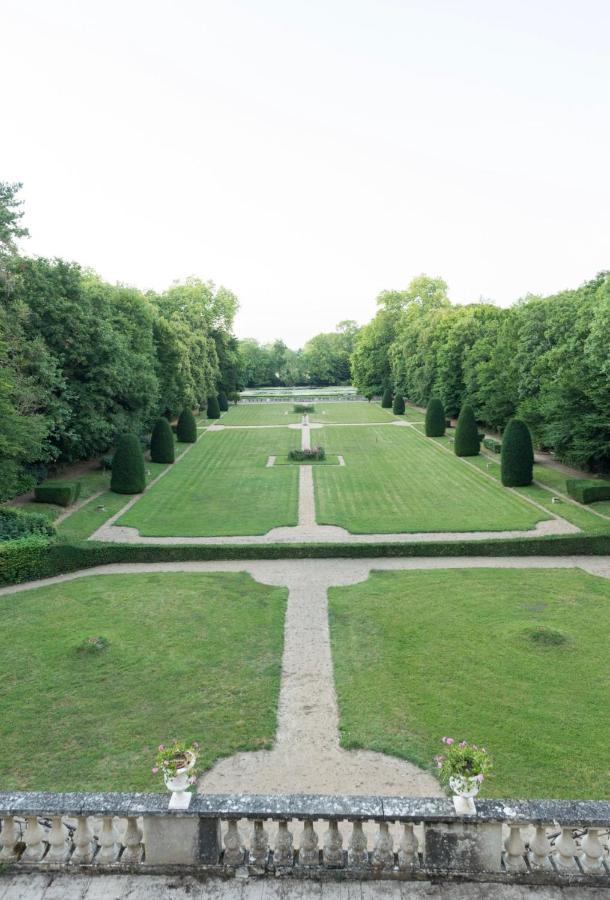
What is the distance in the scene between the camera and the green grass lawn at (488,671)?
35.1 feet

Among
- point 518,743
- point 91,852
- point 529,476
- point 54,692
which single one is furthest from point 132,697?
point 529,476

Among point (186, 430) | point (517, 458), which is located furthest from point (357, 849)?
point (186, 430)

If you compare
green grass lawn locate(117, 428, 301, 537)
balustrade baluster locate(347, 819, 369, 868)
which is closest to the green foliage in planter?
green grass lawn locate(117, 428, 301, 537)

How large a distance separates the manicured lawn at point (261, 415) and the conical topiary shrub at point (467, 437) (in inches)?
940

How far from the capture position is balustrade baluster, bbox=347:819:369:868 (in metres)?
6.16

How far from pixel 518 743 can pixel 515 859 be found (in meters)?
5.29

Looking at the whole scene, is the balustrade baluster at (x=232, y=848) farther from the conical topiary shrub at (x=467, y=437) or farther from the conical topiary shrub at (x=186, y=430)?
the conical topiary shrub at (x=186, y=430)

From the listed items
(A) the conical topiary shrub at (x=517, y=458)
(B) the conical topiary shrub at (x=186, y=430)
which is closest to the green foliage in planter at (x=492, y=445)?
(A) the conical topiary shrub at (x=517, y=458)

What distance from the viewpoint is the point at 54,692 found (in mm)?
13133

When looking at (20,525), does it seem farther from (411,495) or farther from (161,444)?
(161,444)

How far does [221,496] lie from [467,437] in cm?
1963

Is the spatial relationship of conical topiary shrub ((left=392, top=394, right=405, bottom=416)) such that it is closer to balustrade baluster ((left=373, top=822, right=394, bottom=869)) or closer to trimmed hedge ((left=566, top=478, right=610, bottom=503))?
trimmed hedge ((left=566, top=478, right=610, bottom=503))

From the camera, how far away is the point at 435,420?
52.8 metres

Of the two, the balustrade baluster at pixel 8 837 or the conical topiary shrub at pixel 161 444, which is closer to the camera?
the balustrade baluster at pixel 8 837
